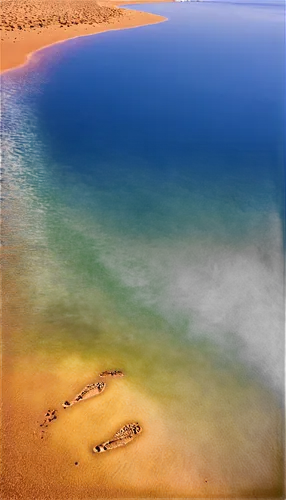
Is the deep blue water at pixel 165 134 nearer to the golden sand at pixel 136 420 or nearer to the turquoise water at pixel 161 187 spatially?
the turquoise water at pixel 161 187

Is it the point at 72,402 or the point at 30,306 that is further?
the point at 30,306

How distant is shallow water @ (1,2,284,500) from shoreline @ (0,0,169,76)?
7.34 metres

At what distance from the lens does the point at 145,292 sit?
12766 millimetres

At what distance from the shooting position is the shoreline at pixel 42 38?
32.3 metres

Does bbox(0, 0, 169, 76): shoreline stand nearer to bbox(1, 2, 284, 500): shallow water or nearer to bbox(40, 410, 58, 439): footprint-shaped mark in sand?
bbox(1, 2, 284, 500): shallow water

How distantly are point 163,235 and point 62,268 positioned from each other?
4.22 metres

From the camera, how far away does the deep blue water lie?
16453mm

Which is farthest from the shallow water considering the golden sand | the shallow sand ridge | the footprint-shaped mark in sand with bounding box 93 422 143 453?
the shallow sand ridge

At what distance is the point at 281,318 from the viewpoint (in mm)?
11992

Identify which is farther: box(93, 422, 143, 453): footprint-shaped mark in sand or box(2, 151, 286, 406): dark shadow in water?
box(2, 151, 286, 406): dark shadow in water

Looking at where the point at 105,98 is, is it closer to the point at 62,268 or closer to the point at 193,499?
the point at 62,268

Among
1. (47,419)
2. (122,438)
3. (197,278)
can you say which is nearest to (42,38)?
(197,278)

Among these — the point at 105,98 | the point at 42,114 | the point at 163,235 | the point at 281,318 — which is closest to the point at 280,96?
A: the point at 105,98

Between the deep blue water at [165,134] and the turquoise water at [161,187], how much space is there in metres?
0.09
